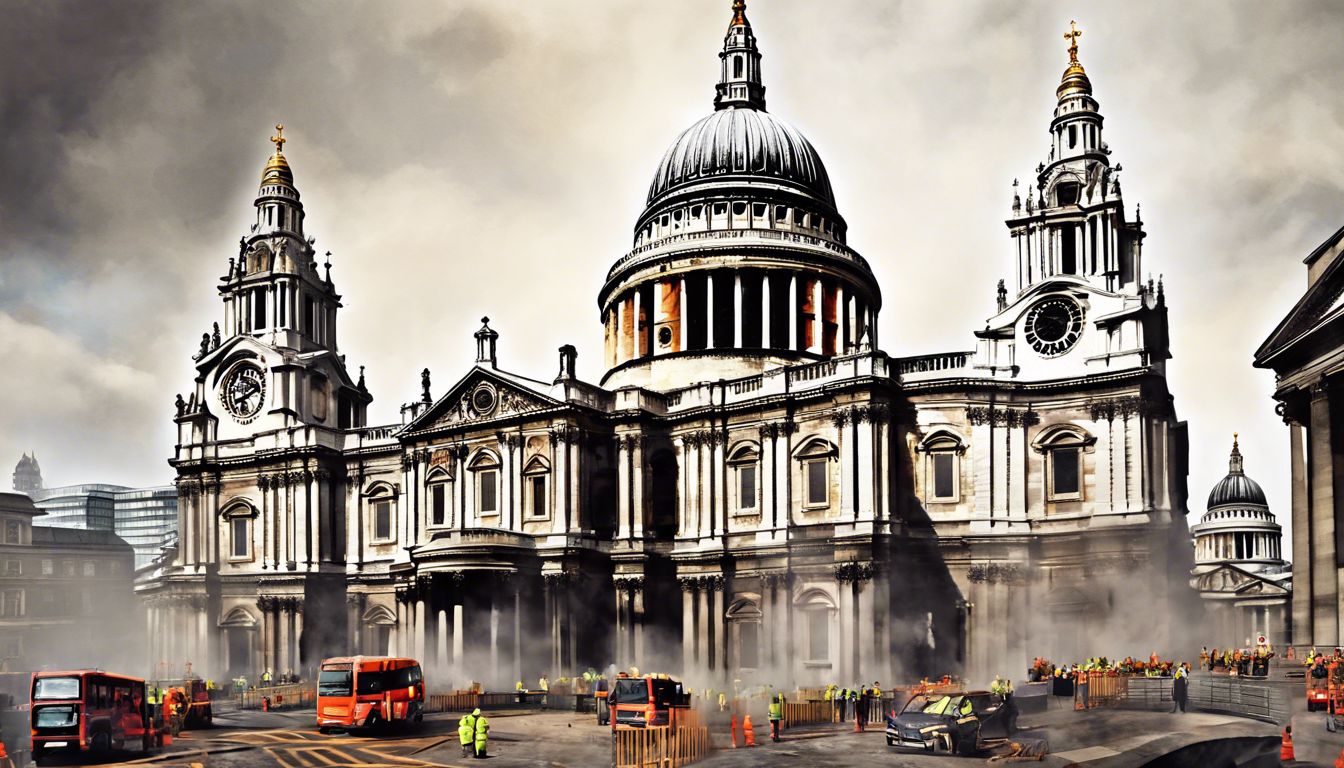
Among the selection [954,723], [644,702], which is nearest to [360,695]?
[644,702]

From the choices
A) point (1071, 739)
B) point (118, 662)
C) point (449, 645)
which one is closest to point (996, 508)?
→ point (1071, 739)

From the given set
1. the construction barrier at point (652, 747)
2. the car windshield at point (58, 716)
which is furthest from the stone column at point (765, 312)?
the car windshield at point (58, 716)

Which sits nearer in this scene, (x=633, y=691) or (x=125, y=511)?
(x=633, y=691)

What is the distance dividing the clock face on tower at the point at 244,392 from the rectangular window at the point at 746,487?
2975 centimetres

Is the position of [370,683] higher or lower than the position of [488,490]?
lower

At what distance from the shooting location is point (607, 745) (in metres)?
40.2

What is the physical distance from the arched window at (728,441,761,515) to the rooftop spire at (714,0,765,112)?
27.3 metres

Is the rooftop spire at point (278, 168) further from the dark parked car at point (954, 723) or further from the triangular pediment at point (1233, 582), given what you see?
the triangular pediment at point (1233, 582)

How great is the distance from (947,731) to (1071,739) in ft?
11.3

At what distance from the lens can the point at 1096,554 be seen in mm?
54406

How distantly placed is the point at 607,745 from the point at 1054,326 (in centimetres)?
2886

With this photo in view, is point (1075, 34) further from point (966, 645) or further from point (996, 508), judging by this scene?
point (966, 645)

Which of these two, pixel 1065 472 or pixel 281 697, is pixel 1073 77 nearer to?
pixel 1065 472

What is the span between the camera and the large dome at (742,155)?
77000mm
